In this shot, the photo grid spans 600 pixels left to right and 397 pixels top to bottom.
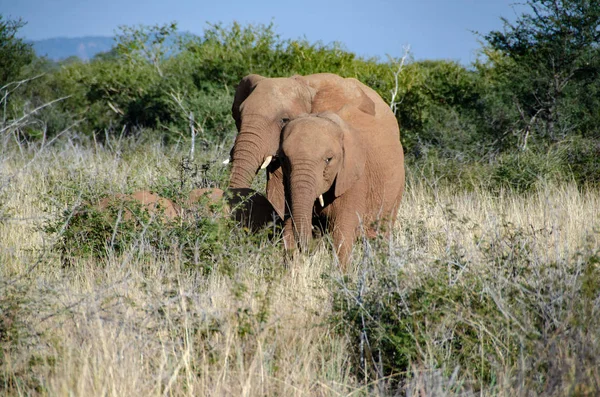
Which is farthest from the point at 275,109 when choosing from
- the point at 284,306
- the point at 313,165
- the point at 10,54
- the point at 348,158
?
the point at 10,54

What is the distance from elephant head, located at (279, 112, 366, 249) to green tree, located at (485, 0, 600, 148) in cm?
727

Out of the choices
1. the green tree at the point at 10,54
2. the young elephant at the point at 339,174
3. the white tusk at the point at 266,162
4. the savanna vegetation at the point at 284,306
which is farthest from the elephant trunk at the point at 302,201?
the green tree at the point at 10,54

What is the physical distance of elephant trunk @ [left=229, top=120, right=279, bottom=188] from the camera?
8.02 metres

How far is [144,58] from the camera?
23.1 meters

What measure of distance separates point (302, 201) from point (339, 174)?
520 millimetres

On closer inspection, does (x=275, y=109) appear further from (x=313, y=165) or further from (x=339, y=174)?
(x=313, y=165)

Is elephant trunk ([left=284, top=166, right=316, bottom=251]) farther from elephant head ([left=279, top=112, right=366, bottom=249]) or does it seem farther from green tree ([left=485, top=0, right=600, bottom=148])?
green tree ([left=485, top=0, right=600, bottom=148])

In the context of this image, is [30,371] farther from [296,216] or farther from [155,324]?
[296,216]

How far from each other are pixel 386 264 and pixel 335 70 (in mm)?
13567

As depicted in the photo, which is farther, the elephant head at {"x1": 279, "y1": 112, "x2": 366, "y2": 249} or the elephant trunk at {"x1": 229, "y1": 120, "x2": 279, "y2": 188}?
the elephant trunk at {"x1": 229, "y1": 120, "x2": 279, "y2": 188}

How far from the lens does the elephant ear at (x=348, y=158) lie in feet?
22.9

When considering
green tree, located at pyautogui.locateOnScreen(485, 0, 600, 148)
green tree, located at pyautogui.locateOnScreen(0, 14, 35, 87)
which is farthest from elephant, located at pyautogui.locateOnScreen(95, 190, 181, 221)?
green tree, located at pyautogui.locateOnScreen(0, 14, 35, 87)

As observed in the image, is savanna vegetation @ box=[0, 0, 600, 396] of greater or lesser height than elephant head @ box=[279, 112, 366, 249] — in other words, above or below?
below

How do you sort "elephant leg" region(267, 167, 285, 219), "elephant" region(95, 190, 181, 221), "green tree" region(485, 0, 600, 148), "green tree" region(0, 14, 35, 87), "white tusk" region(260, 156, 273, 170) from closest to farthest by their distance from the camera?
"elephant" region(95, 190, 181, 221), "elephant leg" region(267, 167, 285, 219), "white tusk" region(260, 156, 273, 170), "green tree" region(485, 0, 600, 148), "green tree" region(0, 14, 35, 87)
